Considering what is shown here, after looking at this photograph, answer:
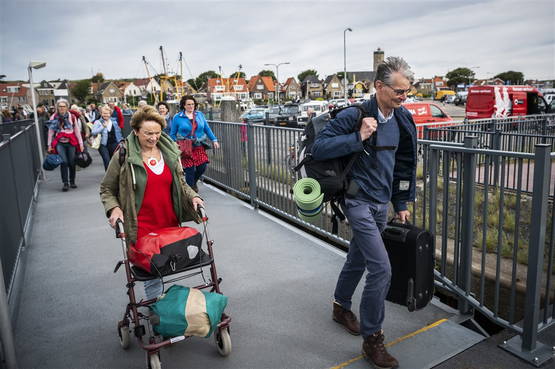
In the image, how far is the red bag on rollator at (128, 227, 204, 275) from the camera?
286 centimetres

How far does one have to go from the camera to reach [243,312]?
3.77 meters

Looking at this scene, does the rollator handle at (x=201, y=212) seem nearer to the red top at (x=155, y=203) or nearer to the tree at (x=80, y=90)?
the red top at (x=155, y=203)

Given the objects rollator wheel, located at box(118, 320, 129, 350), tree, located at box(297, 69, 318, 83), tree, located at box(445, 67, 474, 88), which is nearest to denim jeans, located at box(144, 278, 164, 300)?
rollator wheel, located at box(118, 320, 129, 350)

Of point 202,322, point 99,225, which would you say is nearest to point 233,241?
point 99,225

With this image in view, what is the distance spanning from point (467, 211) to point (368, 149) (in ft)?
3.60

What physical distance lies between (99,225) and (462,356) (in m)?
5.23

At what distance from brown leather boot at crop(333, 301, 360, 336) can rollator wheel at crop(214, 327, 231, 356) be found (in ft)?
2.94

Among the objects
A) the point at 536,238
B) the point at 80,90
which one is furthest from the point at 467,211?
the point at 80,90

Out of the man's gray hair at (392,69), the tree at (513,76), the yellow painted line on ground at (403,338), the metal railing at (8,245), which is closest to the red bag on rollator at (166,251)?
the metal railing at (8,245)

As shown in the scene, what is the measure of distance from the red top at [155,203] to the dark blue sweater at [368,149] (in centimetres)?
113

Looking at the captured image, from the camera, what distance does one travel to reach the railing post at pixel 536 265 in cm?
272

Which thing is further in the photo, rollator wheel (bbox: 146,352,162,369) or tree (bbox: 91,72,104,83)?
tree (bbox: 91,72,104,83)

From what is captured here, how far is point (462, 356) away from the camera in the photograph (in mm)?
3062

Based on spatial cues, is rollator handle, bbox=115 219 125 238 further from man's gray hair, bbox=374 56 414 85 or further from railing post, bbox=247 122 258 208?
railing post, bbox=247 122 258 208
